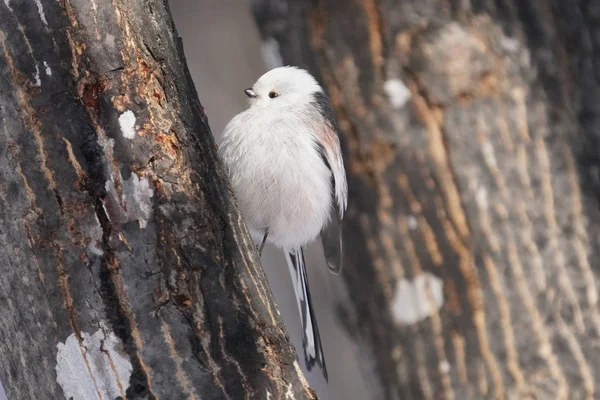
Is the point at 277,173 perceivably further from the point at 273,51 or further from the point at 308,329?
the point at 308,329

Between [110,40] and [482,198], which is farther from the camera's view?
[482,198]

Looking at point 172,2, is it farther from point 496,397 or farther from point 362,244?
point 496,397

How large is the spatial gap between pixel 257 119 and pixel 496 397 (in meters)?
1.37

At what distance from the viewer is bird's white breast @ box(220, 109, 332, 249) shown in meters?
2.74

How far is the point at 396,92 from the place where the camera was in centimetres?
235

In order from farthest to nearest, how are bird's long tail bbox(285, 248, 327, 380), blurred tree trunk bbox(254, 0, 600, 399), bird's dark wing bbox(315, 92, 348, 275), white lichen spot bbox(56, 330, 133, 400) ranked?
bird's long tail bbox(285, 248, 327, 380) → bird's dark wing bbox(315, 92, 348, 275) → blurred tree trunk bbox(254, 0, 600, 399) → white lichen spot bbox(56, 330, 133, 400)

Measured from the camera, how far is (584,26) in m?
2.35

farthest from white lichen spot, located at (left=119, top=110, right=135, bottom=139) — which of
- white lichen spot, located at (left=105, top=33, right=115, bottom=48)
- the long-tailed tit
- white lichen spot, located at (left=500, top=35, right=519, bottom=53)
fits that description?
white lichen spot, located at (left=500, top=35, right=519, bottom=53)

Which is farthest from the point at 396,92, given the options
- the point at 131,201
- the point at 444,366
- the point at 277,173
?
the point at 131,201

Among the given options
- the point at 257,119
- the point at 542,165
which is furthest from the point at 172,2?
the point at 542,165

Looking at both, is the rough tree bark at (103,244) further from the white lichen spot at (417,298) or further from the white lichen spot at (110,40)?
the white lichen spot at (417,298)

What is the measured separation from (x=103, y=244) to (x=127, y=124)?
253 mm

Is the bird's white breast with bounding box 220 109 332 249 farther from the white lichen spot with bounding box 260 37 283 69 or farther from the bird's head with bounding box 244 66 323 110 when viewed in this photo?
the white lichen spot with bounding box 260 37 283 69

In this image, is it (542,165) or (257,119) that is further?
(257,119)
